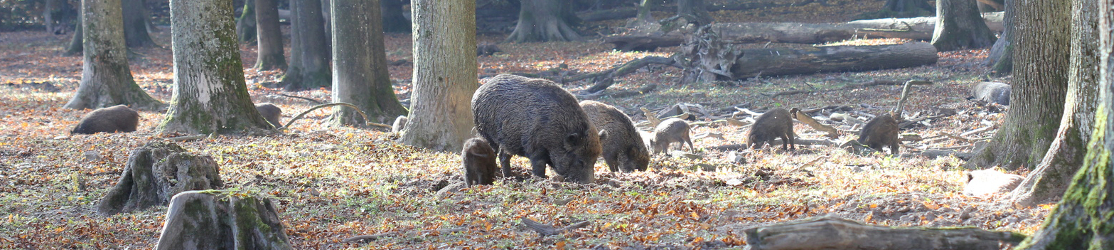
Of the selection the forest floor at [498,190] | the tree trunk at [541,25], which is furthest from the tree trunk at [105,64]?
the tree trunk at [541,25]

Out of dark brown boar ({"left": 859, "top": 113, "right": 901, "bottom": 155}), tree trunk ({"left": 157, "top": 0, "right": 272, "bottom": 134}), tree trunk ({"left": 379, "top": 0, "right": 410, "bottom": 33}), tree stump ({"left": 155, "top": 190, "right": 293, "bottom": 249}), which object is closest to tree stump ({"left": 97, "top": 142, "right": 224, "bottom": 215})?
tree stump ({"left": 155, "top": 190, "right": 293, "bottom": 249})

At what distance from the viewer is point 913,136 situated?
11.4m

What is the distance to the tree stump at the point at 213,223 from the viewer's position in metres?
5.00

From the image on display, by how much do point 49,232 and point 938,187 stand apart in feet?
23.1

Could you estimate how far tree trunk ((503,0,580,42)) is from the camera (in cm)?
3180

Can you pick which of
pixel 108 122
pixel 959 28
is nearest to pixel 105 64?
pixel 108 122

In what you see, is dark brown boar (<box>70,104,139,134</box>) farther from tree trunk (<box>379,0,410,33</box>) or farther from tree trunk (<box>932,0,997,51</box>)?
tree trunk (<box>379,0,410,33</box>)

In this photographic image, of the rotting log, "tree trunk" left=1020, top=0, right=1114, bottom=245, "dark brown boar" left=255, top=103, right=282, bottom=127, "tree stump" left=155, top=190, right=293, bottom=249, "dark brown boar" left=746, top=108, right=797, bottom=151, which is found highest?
"tree trunk" left=1020, top=0, right=1114, bottom=245

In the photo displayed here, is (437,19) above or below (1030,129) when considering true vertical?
above

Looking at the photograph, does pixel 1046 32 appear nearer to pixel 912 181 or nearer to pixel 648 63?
pixel 912 181

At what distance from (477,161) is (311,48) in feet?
44.7

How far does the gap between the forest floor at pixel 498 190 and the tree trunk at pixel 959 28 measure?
7.11 metres

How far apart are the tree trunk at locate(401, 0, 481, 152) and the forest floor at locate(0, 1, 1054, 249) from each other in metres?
0.31

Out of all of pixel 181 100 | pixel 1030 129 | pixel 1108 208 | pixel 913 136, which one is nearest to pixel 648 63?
pixel 913 136
